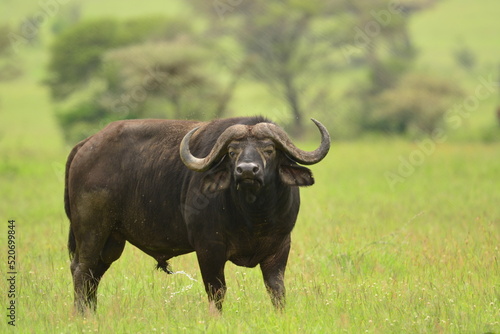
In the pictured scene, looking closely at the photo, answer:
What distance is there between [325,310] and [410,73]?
104 ft

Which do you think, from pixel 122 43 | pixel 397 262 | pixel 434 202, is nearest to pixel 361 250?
pixel 397 262

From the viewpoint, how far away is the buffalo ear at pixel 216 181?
693 centimetres

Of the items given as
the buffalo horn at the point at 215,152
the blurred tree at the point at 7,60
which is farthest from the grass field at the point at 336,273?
the blurred tree at the point at 7,60

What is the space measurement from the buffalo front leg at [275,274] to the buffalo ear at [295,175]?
0.71 metres

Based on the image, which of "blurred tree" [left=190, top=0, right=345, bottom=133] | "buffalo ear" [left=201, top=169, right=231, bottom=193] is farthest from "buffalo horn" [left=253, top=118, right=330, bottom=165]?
"blurred tree" [left=190, top=0, right=345, bottom=133]

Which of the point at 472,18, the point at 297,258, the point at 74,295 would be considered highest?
the point at 74,295

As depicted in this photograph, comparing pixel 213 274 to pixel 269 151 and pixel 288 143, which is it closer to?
pixel 269 151

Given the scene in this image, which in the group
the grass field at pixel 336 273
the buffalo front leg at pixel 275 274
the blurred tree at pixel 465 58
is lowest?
the blurred tree at pixel 465 58

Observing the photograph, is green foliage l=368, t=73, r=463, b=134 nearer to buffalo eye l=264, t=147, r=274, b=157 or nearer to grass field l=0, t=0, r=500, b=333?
grass field l=0, t=0, r=500, b=333

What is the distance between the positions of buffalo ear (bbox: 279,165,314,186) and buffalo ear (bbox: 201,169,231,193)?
463mm

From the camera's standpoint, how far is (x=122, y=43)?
35.9 m

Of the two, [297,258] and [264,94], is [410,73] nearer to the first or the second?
[264,94]

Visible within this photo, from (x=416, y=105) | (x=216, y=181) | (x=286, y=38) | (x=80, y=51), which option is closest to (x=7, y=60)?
(x=80, y=51)

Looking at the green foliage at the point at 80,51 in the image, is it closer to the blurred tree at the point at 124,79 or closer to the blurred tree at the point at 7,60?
the blurred tree at the point at 124,79
